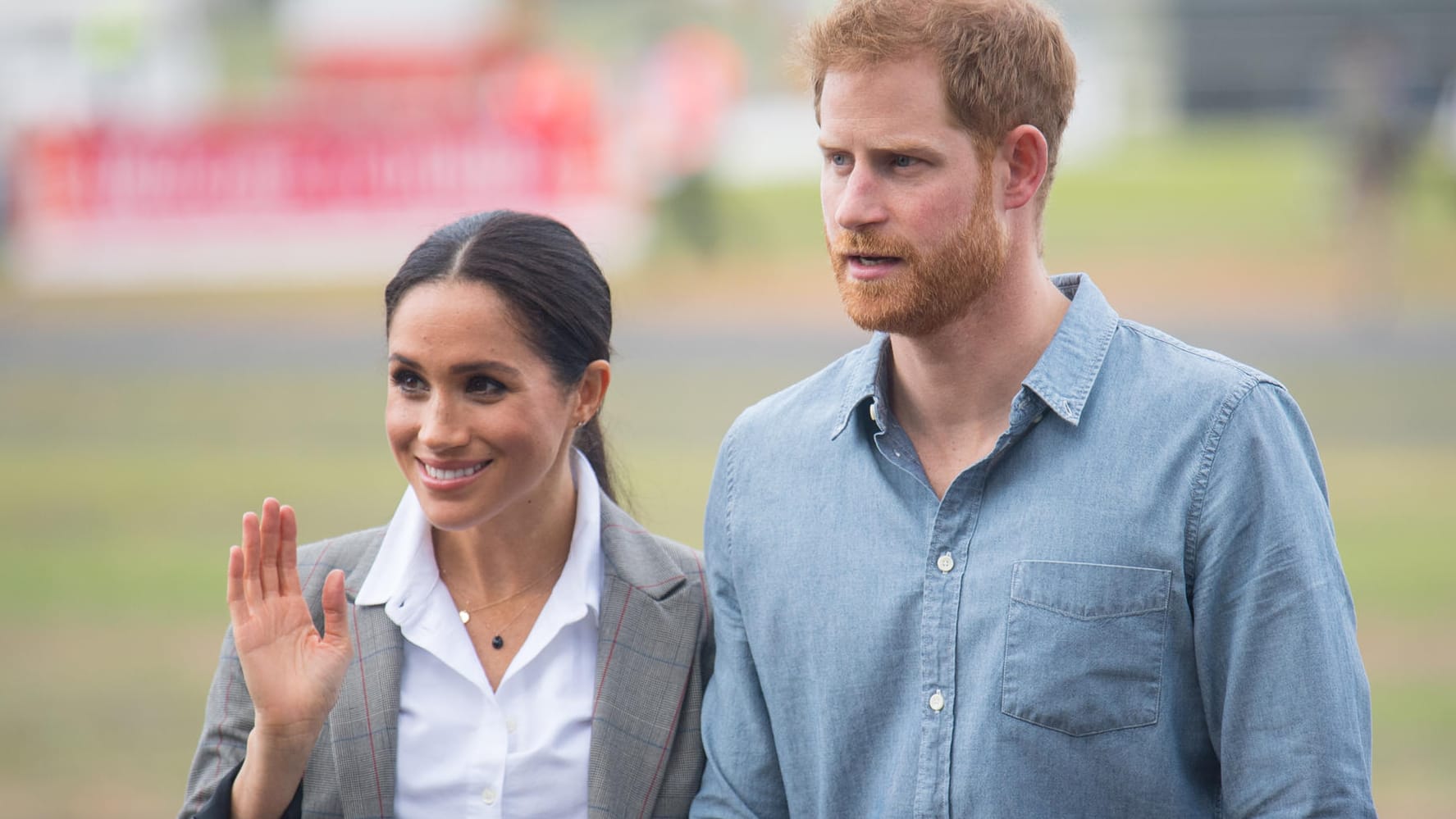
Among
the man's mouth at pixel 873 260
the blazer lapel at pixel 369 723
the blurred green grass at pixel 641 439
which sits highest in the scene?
the man's mouth at pixel 873 260

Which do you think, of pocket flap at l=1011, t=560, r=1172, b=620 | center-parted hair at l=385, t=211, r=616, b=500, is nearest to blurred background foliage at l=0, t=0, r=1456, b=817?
center-parted hair at l=385, t=211, r=616, b=500

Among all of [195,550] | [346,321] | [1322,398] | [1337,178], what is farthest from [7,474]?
[1337,178]

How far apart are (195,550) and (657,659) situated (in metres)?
8.07

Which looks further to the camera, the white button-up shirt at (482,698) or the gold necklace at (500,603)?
the gold necklace at (500,603)

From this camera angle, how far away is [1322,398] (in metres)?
14.4

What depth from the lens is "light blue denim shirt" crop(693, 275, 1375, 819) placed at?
2.31 meters

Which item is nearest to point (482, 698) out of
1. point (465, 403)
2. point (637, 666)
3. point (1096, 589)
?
point (637, 666)

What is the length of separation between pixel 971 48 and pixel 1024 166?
0.71 feet

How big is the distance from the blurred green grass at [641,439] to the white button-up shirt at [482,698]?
555 millimetres

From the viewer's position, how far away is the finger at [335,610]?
8.70 ft

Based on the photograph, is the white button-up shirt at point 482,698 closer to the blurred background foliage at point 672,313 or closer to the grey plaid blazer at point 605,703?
the grey plaid blazer at point 605,703

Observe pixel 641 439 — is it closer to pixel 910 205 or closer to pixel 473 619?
pixel 473 619

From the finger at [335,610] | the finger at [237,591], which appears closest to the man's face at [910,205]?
Answer: the finger at [335,610]

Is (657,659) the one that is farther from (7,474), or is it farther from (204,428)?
(204,428)
